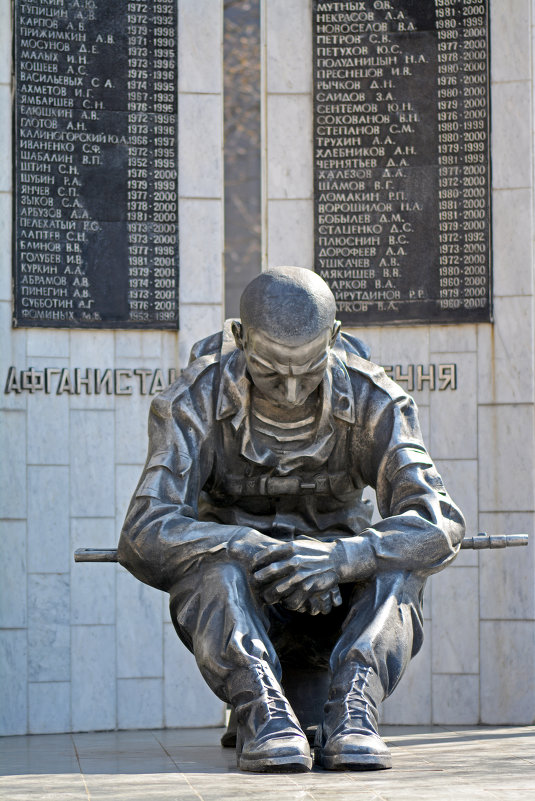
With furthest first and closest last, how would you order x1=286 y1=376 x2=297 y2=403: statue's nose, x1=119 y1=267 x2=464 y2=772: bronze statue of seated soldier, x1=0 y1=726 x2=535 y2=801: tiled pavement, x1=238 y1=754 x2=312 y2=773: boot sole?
1. x1=286 y1=376 x2=297 y2=403: statue's nose
2. x1=119 y1=267 x2=464 y2=772: bronze statue of seated soldier
3. x1=238 y1=754 x2=312 y2=773: boot sole
4. x1=0 y1=726 x2=535 y2=801: tiled pavement

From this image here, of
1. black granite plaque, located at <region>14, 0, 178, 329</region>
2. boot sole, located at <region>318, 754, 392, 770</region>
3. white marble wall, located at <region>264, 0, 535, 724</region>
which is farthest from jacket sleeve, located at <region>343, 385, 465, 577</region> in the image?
black granite plaque, located at <region>14, 0, 178, 329</region>

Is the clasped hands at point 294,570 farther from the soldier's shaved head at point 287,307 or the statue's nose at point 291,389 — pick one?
the soldier's shaved head at point 287,307

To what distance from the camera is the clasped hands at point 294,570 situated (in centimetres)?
559

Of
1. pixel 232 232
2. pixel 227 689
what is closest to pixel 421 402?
pixel 227 689

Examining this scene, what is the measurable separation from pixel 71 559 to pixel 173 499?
3200 millimetres

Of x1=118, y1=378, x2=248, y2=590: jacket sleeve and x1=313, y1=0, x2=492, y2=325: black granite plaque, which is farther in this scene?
x1=313, y1=0, x2=492, y2=325: black granite plaque

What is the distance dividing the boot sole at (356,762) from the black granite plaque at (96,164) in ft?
15.1

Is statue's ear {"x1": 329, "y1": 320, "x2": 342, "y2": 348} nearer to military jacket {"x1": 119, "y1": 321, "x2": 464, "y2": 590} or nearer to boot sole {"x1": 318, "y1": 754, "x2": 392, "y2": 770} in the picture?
military jacket {"x1": 119, "y1": 321, "x2": 464, "y2": 590}

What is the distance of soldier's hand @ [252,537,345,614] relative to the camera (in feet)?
18.3

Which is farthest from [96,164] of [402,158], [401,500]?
[401,500]

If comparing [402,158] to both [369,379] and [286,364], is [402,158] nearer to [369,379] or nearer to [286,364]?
[369,379]

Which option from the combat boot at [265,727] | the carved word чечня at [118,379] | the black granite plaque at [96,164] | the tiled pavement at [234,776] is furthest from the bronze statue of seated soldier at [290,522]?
the black granite plaque at [96,164]

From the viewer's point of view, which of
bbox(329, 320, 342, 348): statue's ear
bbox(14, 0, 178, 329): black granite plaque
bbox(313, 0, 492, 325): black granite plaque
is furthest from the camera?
bbox(313, 0, 492, 325): black granite plaque

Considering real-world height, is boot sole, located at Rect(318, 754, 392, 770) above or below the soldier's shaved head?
below
